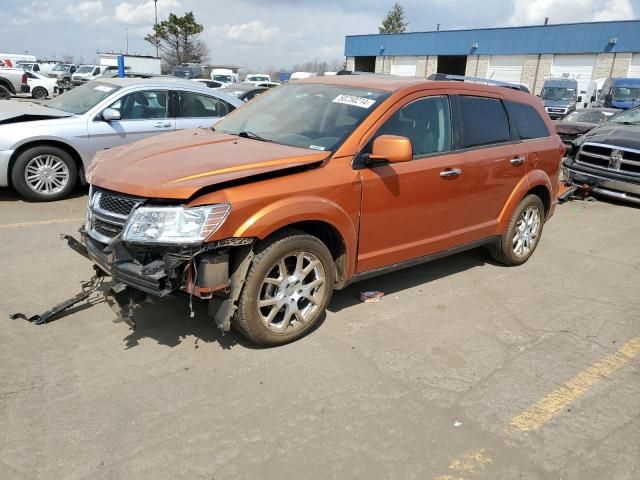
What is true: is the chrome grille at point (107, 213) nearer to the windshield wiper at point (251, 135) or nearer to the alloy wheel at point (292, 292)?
the alloy wheel at point (292, 292)

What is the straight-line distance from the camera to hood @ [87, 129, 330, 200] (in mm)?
3207

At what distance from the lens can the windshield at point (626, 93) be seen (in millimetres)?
23391

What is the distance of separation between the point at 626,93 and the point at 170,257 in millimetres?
26069

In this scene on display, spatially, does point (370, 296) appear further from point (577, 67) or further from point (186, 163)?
point (577, 67)

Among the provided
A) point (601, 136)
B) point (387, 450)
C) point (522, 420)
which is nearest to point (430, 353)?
point (522, 420)

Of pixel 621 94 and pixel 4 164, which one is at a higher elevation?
pixel 621 94

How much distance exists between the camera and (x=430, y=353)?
375 centimetres

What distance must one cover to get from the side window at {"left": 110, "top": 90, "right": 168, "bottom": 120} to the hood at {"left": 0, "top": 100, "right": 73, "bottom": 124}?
2.30ft

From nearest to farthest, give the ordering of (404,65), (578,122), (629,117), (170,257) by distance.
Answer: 1. (170,257)
2. (629,117)
3. (578,122)
4. (404,65)

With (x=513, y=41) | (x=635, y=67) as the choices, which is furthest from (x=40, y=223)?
(x=513, y=41)

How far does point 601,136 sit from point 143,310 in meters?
8.80

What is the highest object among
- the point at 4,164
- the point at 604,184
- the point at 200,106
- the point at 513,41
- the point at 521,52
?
the point at 513,41

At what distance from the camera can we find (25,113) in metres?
7.09

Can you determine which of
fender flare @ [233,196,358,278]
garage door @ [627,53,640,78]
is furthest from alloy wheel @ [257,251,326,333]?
→ garage door @ [627,53,640,78]
